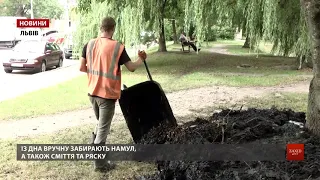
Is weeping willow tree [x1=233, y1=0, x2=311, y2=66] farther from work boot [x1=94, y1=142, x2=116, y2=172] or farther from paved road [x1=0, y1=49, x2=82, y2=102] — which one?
paved road [x1=0, y1=49, x2=82, y2=102]

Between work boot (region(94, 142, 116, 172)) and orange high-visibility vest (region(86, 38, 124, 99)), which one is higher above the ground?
orange high-visibility vest (region(86, 38, 124, 99))

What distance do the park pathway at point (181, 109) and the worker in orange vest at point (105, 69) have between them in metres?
2.79

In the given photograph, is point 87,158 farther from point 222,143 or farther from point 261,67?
point 261,67

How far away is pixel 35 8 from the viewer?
2813 inches

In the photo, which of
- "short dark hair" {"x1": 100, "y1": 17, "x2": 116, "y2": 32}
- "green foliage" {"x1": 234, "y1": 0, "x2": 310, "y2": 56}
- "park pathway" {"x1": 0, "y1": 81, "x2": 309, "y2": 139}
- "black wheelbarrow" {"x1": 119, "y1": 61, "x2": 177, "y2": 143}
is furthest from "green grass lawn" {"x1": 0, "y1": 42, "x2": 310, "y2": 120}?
"short dark hair" {"x1": 100, "y1": 17, "x2": 116, "y2": 32}

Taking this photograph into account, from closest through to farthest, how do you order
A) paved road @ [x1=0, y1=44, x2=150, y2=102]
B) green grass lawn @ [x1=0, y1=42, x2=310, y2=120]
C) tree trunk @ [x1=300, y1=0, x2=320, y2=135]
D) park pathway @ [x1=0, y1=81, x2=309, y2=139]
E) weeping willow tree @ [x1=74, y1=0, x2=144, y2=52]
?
tree trunk @ [x1=300, y1=0, x2=320, y2=135] → park pathway @ [x1=0, y1=81, x2=309, y2=139] → green grass lawn @ [x1=0, y1=42, x2=310, y2=120] → paved road @ [x1=0, y1=44, x2=150, y2=102] → weeping willow tree @ [x1=74, y1=0, x2=144, y2=52]

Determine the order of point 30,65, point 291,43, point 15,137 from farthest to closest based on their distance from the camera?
1. point 30,65
2. point 291,43
3. point 15,137

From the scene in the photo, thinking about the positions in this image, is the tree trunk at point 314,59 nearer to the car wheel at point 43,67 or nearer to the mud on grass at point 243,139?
the mud on grass at point 243,139

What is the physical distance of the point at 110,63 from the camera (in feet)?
15.8

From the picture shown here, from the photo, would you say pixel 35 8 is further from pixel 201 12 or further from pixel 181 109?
pixel 181 109

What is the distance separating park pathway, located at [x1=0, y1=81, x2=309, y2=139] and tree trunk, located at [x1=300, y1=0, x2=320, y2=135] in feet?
11.6

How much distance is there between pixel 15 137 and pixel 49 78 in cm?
1043

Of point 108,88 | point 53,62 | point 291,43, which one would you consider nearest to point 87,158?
point 108,88

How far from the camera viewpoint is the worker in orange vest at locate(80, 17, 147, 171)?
481cm
